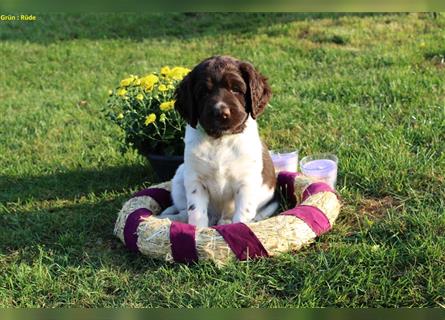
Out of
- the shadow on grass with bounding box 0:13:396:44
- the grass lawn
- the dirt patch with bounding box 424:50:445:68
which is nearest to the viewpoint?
the grass lawn

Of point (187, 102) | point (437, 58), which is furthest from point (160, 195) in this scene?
point (437, 58)

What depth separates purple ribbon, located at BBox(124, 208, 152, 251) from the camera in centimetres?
446

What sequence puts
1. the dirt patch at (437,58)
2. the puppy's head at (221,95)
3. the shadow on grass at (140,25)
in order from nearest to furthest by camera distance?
the puppy's head at (221,95) < the dirt patch at (437,58) < the shadow on grass at (140,25)

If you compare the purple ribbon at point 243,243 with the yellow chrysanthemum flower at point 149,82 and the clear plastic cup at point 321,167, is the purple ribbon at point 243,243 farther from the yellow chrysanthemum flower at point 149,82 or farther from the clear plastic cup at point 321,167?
the yellow chrysanthemum flower at point 149,82

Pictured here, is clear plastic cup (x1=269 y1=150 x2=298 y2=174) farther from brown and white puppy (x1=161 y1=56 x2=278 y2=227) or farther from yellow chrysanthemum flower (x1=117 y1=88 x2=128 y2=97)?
yellow chrysanthemum flower (x1=117 y1=88 x2=128 y2=97)

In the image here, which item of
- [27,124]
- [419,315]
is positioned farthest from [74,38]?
[419,315]

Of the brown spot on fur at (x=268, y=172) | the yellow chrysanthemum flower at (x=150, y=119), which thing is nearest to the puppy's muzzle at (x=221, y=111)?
the brown spot on fur at (x=268, y=172)

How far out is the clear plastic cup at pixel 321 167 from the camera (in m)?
5.20

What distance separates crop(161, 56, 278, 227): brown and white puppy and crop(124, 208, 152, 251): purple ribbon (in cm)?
36

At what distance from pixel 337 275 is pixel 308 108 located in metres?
3.48

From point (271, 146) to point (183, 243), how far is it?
2.39 meters

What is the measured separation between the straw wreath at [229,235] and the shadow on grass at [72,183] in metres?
1.18

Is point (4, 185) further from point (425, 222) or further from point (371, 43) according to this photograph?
point (371, 43)

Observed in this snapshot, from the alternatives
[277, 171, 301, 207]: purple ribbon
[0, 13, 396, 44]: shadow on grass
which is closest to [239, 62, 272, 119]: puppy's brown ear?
[277, 171, 301, 207]: purple ribbon
